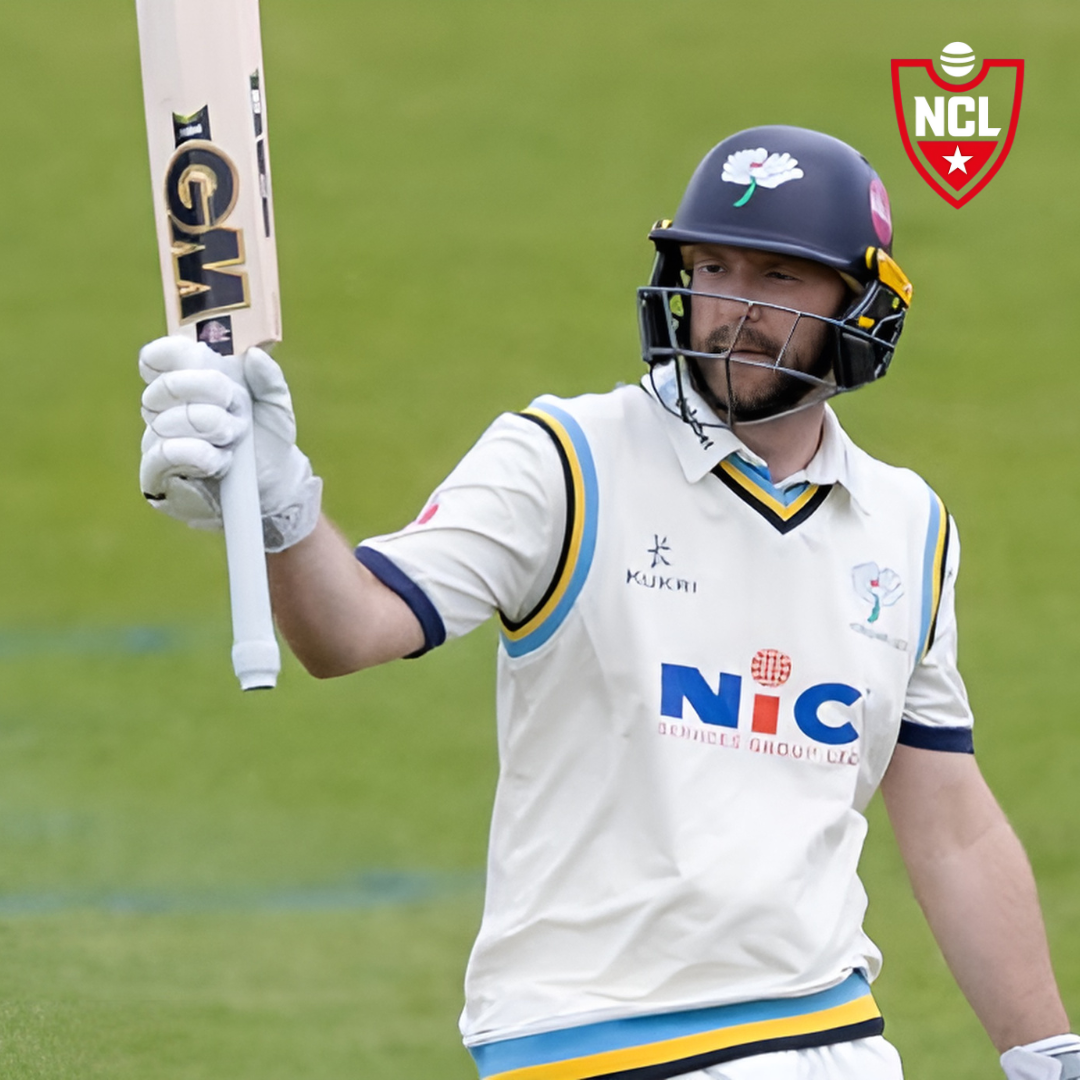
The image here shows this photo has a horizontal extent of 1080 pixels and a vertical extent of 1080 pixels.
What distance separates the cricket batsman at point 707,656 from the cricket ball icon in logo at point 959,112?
44.6 ft

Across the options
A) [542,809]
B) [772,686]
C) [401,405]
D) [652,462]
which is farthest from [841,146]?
[401,405]

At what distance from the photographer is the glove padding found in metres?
3.08

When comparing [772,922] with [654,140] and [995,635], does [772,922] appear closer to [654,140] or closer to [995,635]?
[995,635]

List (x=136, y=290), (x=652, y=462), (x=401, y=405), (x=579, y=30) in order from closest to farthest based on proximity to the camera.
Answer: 1. (x=652, y=462)
2. (x=401, y=405)
3. (x=136, y=290)
4. (x=579, y=30)

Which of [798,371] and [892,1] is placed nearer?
[798,371]

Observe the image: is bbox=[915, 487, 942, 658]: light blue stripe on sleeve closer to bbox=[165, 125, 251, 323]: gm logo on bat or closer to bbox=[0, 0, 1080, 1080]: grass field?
bbox=[165, 125, 251, 323]: gm logo on bat

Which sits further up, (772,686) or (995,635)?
(772,686)

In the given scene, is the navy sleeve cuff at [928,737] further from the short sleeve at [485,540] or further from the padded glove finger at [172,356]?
the padded glove finger at [172,356]

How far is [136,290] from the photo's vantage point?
687 inches

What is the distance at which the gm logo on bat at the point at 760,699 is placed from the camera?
384 cm

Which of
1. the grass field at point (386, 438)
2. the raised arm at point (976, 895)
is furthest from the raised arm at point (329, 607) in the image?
the grass field at point (386, 438)

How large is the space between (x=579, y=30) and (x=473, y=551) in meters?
18.0

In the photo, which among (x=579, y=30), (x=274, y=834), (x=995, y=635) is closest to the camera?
(x=274, y=834)

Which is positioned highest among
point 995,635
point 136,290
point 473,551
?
point 473,551
